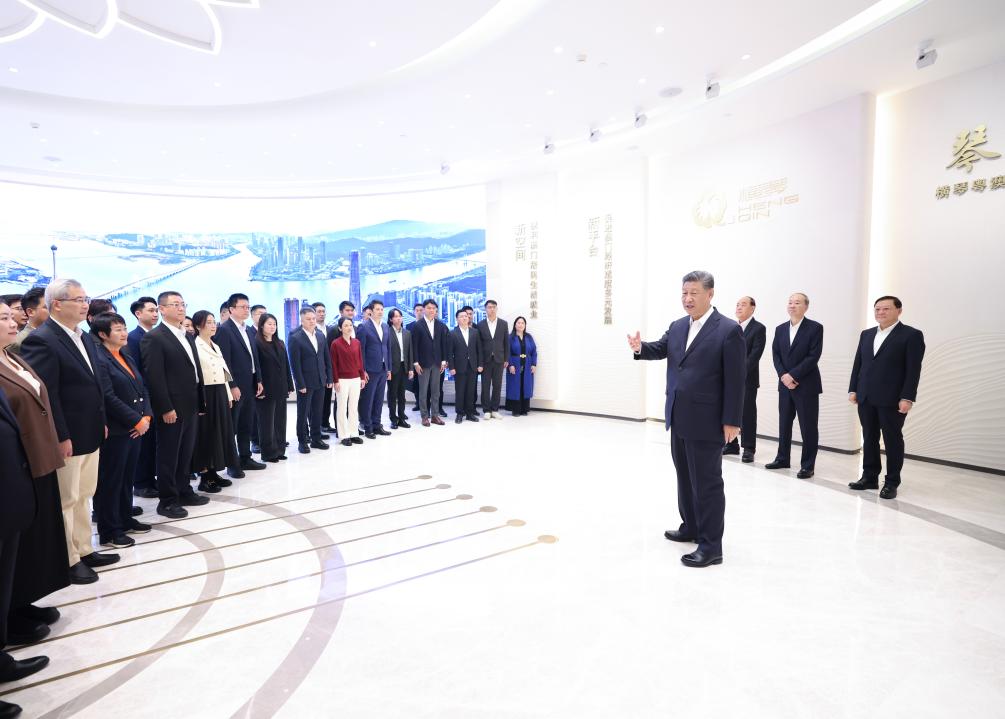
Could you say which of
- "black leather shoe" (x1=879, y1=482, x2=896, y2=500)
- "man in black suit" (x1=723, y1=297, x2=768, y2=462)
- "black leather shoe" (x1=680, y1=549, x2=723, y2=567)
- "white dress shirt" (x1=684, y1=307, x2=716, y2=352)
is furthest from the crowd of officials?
"black leather shoe" (x1=879, y1=482, x2=896, y2=500)

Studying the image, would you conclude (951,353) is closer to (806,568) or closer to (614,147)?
(806,568)

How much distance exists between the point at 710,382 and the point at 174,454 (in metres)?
3.71

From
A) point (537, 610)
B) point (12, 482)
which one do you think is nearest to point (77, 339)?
point (12, 482)

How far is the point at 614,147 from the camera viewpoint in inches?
277

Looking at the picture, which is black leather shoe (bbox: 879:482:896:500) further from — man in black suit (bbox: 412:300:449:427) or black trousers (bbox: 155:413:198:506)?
black trousers (bbox: 155:413:198:506)

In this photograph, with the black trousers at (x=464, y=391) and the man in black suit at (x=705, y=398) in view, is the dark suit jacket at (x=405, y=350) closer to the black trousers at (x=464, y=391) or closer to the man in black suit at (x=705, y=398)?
the black trousers at (x=464, y=391)

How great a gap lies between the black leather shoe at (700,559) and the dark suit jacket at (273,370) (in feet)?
13.4

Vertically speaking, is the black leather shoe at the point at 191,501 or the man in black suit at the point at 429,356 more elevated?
the man in black suit at the point at 429,356

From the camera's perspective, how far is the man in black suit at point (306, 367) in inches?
222

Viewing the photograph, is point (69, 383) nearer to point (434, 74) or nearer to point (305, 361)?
point (305, 361)

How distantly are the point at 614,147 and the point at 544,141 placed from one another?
0.95 meters

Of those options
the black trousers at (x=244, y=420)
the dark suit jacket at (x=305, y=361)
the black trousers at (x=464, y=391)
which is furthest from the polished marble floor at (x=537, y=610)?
the black trousers at (x=464, y=391)

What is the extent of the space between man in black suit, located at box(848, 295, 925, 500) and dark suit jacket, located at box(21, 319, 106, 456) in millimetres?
5300

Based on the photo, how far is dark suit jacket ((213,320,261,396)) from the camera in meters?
4.88
